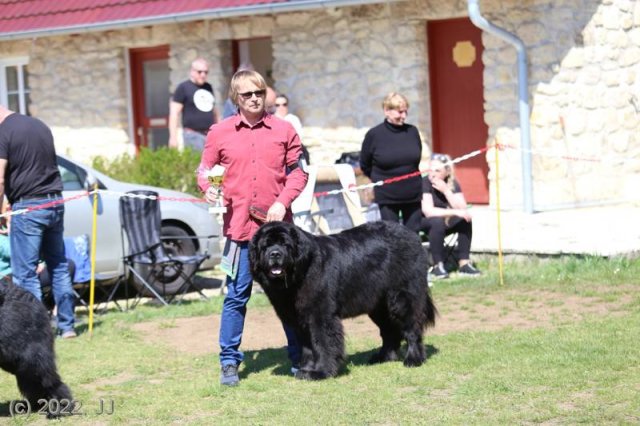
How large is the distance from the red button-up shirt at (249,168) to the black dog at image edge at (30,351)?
54.3 inches

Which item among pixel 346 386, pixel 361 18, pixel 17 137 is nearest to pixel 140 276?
pixel 17 137

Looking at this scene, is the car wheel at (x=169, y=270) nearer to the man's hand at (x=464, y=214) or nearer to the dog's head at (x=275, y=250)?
the man's hand at (x=464, y=214)

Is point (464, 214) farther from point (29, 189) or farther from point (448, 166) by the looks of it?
point (29, 189)

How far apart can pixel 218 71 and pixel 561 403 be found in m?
10.9

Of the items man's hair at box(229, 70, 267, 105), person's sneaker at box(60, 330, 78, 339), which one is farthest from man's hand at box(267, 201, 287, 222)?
person's sneaker at box(60, 330, 78, 339)

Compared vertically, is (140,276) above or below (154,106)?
below

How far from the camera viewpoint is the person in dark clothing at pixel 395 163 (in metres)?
10.9

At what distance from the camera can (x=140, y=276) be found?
1190cm

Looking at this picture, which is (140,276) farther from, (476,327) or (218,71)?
(218,71)

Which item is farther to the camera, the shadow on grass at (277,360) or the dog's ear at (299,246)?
the shadow on grass at (277,360)

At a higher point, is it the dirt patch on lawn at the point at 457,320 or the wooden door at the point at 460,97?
the wooden door at the point at 460,97

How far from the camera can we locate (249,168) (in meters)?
7.80

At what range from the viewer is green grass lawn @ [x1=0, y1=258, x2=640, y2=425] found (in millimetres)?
6883

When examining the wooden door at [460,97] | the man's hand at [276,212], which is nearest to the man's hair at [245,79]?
the man's hand at [276,212]
